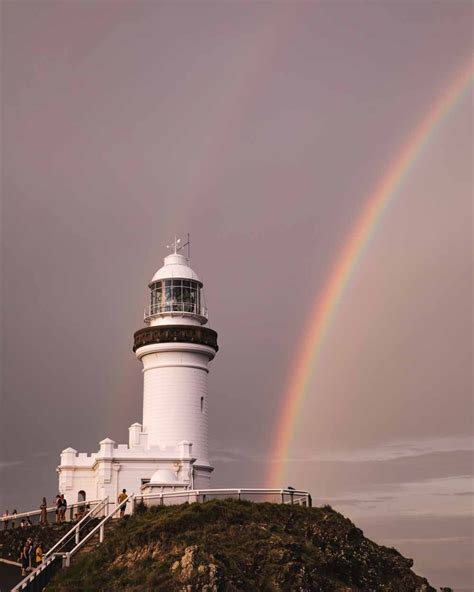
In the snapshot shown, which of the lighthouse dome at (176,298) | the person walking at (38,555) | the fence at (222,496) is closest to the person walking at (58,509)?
the fence at (222,496)

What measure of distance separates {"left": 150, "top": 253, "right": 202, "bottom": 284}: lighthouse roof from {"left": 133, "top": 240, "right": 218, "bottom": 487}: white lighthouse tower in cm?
242

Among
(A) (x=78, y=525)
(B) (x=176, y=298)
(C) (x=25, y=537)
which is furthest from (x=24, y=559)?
(B) (x=176, y=298)

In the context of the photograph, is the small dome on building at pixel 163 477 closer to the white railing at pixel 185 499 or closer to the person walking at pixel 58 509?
the white railing at pixel 185 499

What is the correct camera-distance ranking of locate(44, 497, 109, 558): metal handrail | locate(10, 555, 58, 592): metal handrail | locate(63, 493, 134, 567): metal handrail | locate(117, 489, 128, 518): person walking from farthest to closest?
1. locate(117, 489, 128, 518): person walking
2. locate(44, 497, 109, 558): metal handrail
3. locate(63, 493, 134, 567): metal handrail
4. locate(10, 555, 58, 592): metal handrail

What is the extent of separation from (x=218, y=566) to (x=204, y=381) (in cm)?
2291

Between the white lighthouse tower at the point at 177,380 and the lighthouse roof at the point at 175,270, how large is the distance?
242 centimetres

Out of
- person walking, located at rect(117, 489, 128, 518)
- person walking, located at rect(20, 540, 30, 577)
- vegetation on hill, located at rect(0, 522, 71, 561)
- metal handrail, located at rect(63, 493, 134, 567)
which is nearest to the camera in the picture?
person walking, located at rect(20, 540, 30, 577)

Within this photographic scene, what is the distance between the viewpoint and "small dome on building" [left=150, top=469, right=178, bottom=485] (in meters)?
48.2

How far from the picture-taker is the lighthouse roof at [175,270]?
58.2 meters

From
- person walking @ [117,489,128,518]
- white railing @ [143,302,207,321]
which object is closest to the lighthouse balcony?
white railing @ [143,302,207,321]

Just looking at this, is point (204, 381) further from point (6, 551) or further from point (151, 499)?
point (6, 551)

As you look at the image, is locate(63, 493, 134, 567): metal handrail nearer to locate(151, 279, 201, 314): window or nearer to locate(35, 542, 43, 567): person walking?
locate(35, 542, 43, 567): person walking

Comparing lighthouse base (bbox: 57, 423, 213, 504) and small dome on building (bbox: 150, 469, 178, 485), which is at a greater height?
lighthouse base (bbox: 57, 423, 213, 504)

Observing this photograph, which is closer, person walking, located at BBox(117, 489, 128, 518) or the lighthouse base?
person walking, located at BBox(117, 489, 128, 518)
